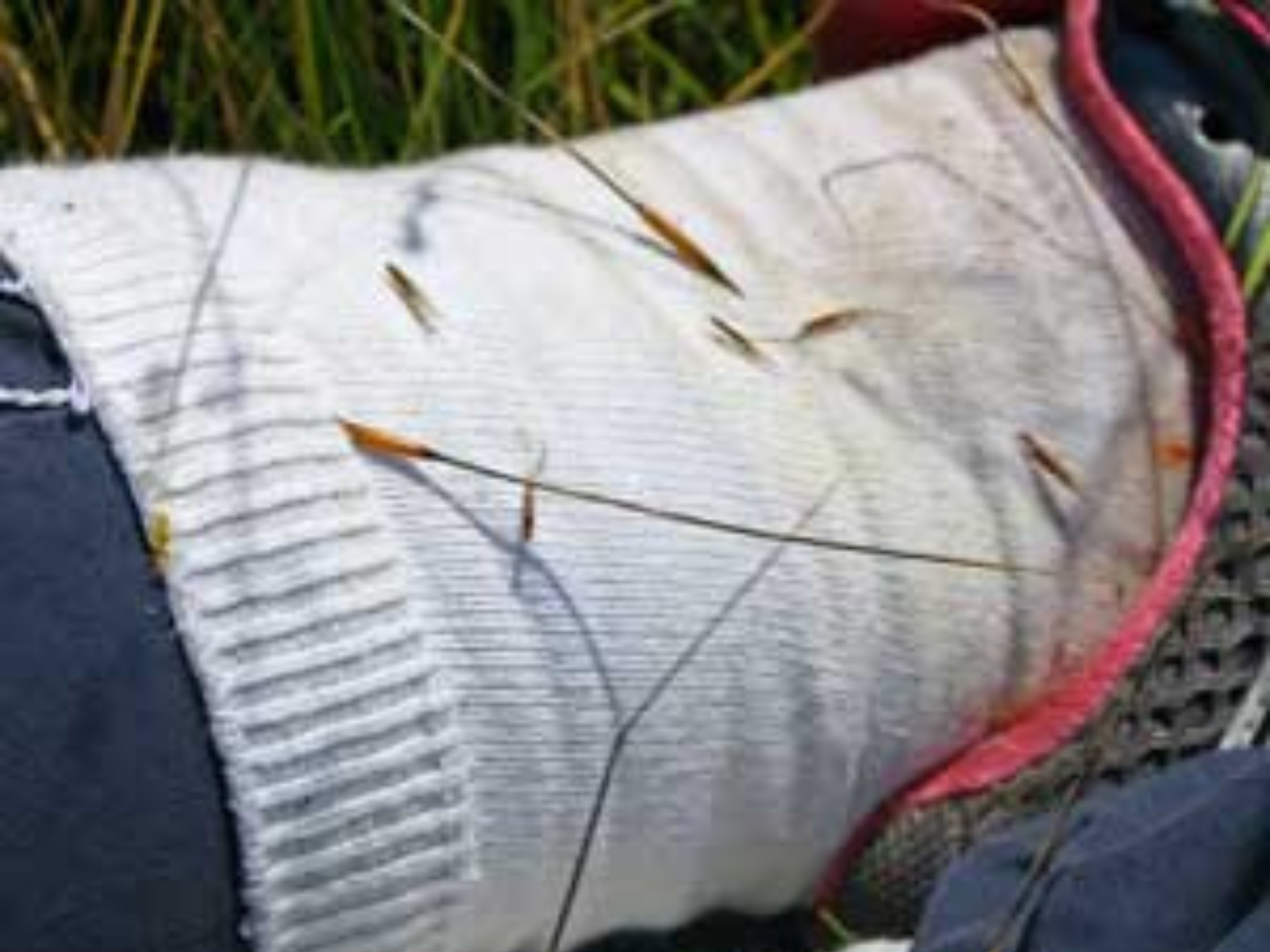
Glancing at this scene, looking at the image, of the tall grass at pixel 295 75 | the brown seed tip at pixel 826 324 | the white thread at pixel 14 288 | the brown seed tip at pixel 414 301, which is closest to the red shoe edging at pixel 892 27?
the tall grass at pixel 295 75

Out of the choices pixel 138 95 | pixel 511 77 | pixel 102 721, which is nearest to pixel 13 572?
pixel 102 721

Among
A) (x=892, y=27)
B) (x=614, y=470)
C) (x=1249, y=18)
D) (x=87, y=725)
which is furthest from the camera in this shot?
(x=892, y=27)

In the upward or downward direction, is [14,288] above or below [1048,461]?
above

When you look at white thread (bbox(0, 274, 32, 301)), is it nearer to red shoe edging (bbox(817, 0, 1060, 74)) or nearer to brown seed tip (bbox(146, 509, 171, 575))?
brown seed tip (bbox(146, 509, 171, 575))

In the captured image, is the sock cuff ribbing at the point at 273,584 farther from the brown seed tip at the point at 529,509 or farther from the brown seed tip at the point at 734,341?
the brown seed tip at the point at 734,341

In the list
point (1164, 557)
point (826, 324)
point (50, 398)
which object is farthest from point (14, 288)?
point (1164, 557)

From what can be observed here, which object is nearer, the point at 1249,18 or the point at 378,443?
the point at 378,443

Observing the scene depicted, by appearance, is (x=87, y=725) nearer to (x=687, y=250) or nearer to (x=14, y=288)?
(x=14, y=288)
